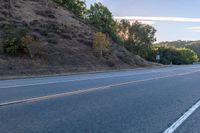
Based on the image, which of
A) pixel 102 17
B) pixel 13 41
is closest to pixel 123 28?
pixel 102 17

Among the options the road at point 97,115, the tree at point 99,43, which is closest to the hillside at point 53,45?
the tree at point 99,43

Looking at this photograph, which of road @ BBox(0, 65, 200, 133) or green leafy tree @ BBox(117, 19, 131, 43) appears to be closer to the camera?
road @ BBox(0, 65, 200, 133)

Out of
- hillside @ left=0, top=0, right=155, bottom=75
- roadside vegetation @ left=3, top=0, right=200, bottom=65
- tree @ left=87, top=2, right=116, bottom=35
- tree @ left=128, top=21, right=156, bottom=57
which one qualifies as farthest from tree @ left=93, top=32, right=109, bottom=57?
tree @ left=128, top=21, right=156, bottom=57

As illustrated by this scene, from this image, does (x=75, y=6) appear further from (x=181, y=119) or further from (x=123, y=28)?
(x=181, y=119)

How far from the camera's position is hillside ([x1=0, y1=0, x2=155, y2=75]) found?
113 feet

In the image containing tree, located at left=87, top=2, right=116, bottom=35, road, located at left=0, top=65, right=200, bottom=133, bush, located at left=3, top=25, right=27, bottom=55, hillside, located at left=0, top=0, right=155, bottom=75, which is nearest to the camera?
road, located at left=0, top=65, right=200, bottom=133

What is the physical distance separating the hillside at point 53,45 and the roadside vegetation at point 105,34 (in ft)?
2.98

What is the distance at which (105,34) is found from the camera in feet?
199

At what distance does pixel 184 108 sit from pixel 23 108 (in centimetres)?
432

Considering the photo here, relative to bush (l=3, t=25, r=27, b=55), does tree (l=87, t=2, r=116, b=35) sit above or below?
above

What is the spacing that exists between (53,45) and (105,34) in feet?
61.1

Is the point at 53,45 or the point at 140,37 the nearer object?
the point at 53,45

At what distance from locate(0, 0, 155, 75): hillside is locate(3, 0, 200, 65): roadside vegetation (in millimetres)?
910

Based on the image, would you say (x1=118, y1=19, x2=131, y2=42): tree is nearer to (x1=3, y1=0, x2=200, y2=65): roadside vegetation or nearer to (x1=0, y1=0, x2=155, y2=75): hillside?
(x1=3, y1=0, x2=200, y2=65): roadside vegetation
